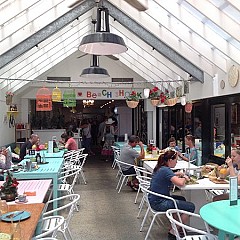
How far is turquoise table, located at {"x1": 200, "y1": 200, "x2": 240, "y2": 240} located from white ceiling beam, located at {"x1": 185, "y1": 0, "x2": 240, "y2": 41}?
121 inches

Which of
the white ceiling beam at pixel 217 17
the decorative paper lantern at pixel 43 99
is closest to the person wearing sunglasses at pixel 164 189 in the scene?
the white ceiling beam at pixel 217 17

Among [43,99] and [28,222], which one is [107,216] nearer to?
[28,222]

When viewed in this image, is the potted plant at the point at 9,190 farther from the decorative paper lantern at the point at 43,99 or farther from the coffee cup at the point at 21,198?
the decorative paper lantern at the point at 43,99

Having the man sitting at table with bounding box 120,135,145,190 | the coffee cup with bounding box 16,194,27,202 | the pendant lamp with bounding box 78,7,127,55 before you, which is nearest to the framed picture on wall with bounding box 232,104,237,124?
the man sitting at table with bounding box 120,135,145,190

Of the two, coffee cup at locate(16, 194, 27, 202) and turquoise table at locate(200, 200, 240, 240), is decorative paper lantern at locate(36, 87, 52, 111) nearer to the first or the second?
coffee cup at locate(16, 194, 27, 202)

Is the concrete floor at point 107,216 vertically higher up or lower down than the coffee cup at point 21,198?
lower down

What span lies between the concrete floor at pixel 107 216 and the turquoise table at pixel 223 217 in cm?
147

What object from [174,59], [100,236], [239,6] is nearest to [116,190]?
[100,236]

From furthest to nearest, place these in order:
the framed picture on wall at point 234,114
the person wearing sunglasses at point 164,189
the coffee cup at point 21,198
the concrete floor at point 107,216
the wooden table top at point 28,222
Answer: the framed picture on wall at point 234,114 → the concrete floor at point 107,216 → the person wearing sunglasses at point 164,189 → the coffee cup at point 21,198 → the wooden table top at point 28,222

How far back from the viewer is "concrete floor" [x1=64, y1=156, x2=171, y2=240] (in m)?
4.41

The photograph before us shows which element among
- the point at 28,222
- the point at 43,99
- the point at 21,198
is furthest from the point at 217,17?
the point at 43,99

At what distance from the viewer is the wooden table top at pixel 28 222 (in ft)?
7.95

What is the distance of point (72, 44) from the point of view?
10.5 metres

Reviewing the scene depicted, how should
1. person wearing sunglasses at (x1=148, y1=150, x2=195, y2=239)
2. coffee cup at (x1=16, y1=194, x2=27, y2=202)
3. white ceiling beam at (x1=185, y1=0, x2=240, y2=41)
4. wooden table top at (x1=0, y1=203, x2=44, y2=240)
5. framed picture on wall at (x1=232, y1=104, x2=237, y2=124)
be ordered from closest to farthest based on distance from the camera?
wooden table top at (x1=0, y1=203, x2=44, y2=240)
coffee cup at (x1=16, y1=194, x2=27, y2=202)
person wearing sunglasses at (x1=148, y1=150, x2=195, y2=239)
white ceiling beam at (x1=185, y1=0, x2=240, y2=41)
framed picture on wall at (x1=232, y1=104, x2=237, y2=124)
